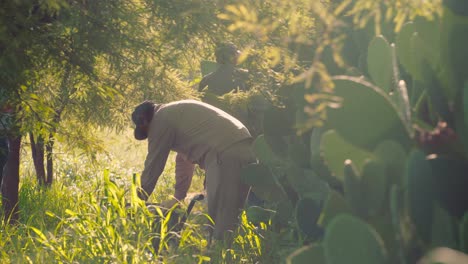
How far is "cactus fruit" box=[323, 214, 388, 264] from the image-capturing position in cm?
256

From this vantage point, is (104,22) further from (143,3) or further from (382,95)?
(382,95)

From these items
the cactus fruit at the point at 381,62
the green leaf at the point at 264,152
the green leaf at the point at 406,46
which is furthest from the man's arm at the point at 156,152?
the green leaf at the point at 406,46

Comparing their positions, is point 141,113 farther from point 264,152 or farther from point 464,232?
point 464,232

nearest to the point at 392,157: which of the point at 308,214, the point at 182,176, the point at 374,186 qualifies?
the point at 374,186

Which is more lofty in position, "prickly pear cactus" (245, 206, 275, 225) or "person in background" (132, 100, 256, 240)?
"person in background" (132, 100, 256, 240)

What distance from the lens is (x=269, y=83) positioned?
552cm

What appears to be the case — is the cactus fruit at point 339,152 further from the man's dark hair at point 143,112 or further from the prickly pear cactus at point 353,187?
the man's dark hair at point 143,112

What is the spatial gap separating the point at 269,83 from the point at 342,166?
8.58 ft

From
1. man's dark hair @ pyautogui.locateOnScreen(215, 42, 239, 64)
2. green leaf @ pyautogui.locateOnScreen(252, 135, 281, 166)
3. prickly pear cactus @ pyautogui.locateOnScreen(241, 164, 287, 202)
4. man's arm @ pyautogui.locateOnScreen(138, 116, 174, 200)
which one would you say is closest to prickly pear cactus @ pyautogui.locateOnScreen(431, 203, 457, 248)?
green leaf @ pyautogui.locateOnScreen(252, 135, 281, 166)

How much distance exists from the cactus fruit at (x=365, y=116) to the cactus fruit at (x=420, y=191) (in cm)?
18

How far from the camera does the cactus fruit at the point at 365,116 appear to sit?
268 cm

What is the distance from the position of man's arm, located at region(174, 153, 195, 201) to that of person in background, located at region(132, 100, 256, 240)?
61 centimetres

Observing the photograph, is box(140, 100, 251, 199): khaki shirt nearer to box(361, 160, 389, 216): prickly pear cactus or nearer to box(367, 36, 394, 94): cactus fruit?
box(367, 36, 394, 94): cactus fruit

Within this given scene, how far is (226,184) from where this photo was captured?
6039 millimetres
